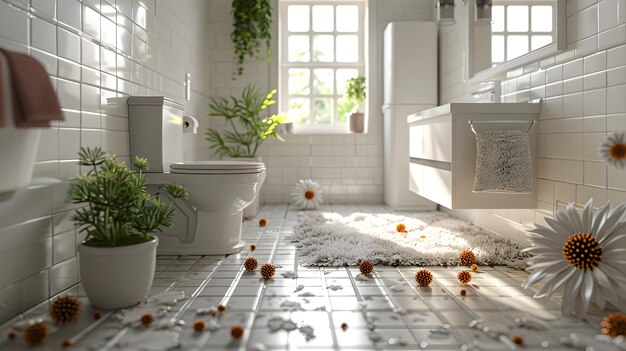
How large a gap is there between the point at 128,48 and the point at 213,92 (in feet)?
8.50

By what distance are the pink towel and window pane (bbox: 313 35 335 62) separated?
4423 millimetres

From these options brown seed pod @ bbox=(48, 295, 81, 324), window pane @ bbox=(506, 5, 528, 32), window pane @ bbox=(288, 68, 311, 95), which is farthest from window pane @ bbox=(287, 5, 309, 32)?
brown seed pod @ bbox=(48, 295, 81, 324)

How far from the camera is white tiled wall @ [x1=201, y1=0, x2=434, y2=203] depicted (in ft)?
18.2

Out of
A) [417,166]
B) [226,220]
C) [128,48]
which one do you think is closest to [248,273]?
[226,220]

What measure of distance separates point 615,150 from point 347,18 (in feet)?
14.3

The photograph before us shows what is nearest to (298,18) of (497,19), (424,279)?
(497,19)

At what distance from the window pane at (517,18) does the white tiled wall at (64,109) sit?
7.51ft

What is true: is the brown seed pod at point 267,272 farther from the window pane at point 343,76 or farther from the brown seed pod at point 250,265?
the window pane at point 343,76

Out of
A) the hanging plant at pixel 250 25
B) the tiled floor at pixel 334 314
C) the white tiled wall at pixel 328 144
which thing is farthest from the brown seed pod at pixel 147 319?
the hanging plant at pixel 250 25

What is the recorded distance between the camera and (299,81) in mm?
5871

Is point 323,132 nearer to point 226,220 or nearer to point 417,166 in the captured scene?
point 417,166

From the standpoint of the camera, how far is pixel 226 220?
3141 mm

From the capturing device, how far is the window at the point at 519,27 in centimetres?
283

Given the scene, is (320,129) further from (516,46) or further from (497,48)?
(516,46)
